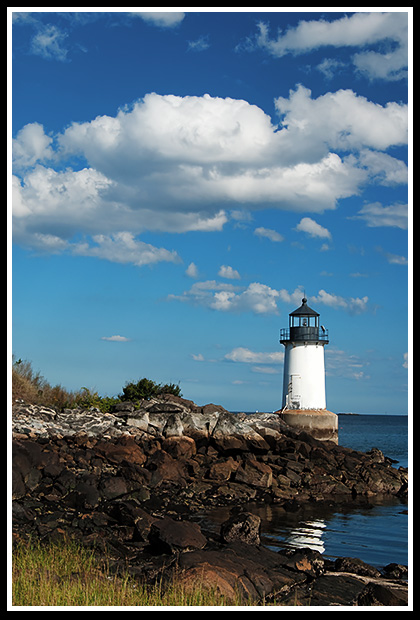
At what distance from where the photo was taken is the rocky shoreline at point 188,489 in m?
8.80

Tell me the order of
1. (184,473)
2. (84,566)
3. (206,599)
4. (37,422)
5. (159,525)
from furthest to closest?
(37,422) < (184,473) < (159,525) < (84,566) < (206,599)

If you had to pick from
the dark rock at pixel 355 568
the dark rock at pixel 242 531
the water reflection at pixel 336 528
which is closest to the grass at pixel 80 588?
the dark rock at pixel 242 531

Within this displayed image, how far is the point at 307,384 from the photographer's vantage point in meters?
35.8

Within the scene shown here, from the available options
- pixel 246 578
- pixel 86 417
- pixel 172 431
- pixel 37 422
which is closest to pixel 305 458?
pixel 172 431

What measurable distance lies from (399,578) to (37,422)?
16552 millimetres

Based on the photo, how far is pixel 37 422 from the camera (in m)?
23.2

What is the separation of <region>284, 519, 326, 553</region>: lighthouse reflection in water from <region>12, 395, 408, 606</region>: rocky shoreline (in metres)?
1.54

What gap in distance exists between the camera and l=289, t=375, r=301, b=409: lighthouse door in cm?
3566

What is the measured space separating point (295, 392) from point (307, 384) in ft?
2.93

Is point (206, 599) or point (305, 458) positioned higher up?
point (206, 599)

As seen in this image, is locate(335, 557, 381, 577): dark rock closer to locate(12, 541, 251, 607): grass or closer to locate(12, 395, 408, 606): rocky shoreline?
locate(12, 395, 408, 606): rocky shoreline

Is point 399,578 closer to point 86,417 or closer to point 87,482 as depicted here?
point 87,482

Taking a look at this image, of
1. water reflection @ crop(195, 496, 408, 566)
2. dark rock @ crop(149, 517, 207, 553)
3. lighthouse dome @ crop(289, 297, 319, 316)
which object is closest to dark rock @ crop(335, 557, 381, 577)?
water reflection @ crop(195, 496, 408, 566)
